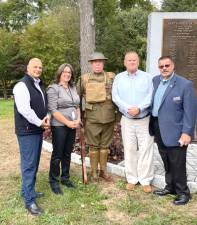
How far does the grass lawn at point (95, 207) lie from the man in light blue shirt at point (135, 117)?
236mm

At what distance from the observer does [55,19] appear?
2603cm

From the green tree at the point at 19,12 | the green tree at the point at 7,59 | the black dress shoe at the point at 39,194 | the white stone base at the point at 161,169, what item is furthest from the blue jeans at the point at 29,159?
the green tree at the point at 19,12

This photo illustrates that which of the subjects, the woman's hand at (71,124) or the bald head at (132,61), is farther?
the bald head at (132,61)

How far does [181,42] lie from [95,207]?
160 inches

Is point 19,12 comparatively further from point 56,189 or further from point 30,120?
point 30,120

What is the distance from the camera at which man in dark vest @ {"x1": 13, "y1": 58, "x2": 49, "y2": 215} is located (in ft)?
16.2

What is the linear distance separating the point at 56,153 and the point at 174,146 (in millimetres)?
1603

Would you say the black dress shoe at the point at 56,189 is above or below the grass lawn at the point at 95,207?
above

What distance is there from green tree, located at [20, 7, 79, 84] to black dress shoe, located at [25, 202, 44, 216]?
64.9 feet

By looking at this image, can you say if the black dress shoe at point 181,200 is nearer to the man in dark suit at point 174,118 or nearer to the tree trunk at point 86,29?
the man in dark suit at point 174,118

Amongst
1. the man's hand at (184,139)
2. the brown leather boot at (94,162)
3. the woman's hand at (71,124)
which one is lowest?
the brown leather boot at (94,162)

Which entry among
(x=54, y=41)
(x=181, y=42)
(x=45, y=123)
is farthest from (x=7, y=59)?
(x=45, y=123)

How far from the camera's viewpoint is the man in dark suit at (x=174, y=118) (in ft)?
17.4

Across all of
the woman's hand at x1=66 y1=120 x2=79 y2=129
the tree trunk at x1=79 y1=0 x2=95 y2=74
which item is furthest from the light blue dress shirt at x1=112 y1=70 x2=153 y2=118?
the tree trunk at x1=79 y1=0 x2=95 y2=74
